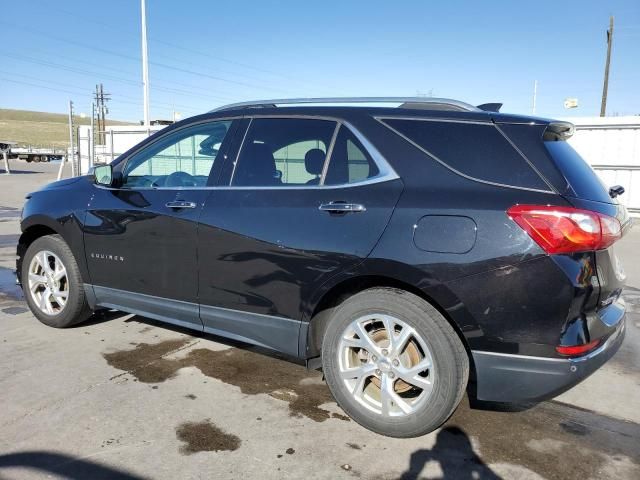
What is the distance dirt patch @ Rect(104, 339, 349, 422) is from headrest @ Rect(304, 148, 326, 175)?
4.76ft

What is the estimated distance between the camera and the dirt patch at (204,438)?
2.75m

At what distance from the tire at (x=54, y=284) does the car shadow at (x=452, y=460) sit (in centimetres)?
303

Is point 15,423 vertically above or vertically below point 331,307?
below

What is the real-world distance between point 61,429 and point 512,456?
96.3 inches

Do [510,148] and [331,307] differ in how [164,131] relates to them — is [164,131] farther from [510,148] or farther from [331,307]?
[510,148]

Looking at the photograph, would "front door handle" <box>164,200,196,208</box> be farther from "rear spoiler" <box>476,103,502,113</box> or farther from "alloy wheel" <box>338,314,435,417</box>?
"rear spoiler" <box>476,103,502,113</box>

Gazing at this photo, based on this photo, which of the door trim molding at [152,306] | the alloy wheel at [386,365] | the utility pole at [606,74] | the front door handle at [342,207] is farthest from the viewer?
the utility pole at [606,74]

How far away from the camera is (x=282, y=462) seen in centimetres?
264

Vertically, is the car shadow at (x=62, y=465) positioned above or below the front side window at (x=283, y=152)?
below

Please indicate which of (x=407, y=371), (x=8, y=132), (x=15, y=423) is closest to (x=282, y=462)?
(x=407, y=371)

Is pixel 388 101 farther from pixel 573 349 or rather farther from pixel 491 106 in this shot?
pixel 573 349

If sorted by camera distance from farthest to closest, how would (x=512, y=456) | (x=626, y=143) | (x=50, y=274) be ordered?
1. (x=626, y=143)
2. (x=50, y=274)
3. (x=512, y=456)

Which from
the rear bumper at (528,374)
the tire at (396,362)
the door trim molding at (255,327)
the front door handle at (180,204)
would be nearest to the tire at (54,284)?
the front door handle at (180,204)

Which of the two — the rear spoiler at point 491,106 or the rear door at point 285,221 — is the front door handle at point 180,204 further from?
the rear spoiler at point 491,106
